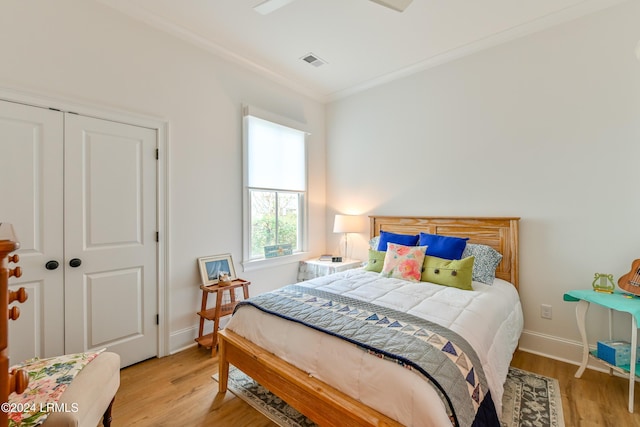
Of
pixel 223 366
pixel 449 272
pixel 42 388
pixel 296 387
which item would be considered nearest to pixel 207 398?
pixel 223 366

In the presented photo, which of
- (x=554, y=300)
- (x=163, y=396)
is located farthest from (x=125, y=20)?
(x=554, y=300)

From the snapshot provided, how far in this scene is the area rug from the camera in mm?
1812

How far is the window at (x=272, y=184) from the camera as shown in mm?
3344

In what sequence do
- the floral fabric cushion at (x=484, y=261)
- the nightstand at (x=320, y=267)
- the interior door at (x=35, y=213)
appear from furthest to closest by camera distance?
1. the nightstand at (x=320, y=267)
2. the floral fabric cushion at (x=484, y=261)
3. the interior door at (x=35, y=213)

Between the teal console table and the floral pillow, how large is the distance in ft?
3.74

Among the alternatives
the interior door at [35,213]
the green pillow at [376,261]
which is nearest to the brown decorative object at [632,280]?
the green pillow at [376,261]

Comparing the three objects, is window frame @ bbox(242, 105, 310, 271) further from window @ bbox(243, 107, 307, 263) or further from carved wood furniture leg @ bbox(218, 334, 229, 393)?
carved wood furniture leg @ bbox(218, 334, 229, 393)

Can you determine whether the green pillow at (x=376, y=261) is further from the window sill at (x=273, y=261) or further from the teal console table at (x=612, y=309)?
the teal console table at (x=612, y=309)

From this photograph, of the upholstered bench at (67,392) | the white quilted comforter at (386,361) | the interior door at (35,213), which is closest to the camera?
the upholstered bench at (67,392)

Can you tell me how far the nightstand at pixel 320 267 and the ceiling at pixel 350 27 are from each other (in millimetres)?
2387

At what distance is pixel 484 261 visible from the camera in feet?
8.84

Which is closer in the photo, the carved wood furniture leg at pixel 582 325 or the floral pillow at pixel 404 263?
the carved wood furniture leg at pixel 582 325

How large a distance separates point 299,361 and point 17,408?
1220 millimetres

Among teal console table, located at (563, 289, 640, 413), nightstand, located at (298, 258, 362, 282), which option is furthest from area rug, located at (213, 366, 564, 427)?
nightstand, located at (298, 258, 362, 282)
